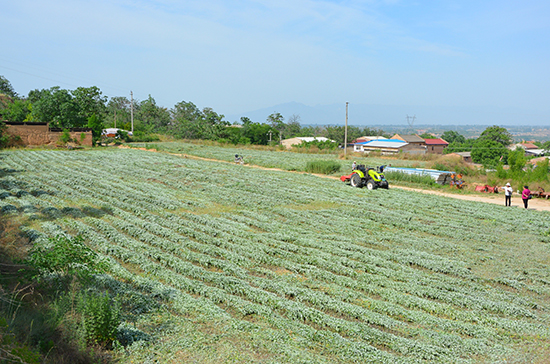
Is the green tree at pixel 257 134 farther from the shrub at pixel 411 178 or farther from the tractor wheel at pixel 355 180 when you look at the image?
the tractor wheel at pixel 355 180

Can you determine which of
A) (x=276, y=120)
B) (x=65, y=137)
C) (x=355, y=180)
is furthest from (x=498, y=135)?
(x=65, y=137)

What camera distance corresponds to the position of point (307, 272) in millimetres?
9594

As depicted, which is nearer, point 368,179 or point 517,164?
point 368,179

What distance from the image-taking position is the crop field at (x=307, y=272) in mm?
6477

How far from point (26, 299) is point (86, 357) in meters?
2.20

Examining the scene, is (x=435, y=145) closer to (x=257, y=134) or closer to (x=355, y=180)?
(x=257, y=134)

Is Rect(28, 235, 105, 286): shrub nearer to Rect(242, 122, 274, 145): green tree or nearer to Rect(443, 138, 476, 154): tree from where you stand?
Rect(242, 122, 274, 145): green tree

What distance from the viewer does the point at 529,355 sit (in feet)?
21.2

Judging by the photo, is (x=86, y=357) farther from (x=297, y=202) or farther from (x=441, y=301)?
(x=297, y=202)

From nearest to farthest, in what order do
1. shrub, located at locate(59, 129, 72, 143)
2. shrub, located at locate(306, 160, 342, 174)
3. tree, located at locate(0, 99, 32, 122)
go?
shrub, located at locate(306, 160, 342, 174) → shrub, located at locate(59, 129, 72, 143) → tree, located at locate(0, 99, 32, 122)

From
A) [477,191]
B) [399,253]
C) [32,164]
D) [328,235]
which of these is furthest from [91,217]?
[477,191]

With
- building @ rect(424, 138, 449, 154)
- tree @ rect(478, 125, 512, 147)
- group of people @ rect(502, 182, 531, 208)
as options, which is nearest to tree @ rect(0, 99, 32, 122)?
group of people @ rect(502, 182, 531, 208)

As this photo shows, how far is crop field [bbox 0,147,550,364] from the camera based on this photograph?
648 centimetres

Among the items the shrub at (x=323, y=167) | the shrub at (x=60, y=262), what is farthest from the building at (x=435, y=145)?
Answer: the shrub at (x=60, y=262)
